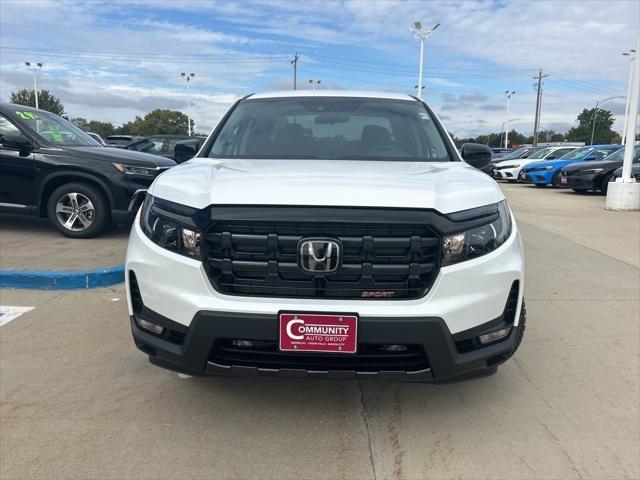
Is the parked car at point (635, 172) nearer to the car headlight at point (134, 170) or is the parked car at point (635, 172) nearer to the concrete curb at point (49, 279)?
the car headlight at point (134, 170)

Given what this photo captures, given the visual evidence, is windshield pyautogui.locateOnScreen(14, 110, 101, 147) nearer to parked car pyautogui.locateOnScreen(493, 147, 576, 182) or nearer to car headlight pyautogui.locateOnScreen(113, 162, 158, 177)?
car headlight pyautogui.locateOnScreen(113, 162, 158, 177)

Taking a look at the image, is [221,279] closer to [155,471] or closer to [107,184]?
[155,471]

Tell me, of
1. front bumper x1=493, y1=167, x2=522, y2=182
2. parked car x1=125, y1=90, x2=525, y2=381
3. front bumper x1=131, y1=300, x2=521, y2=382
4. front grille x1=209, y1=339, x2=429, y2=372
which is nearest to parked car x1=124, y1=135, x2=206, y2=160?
parked car x1=125, y1=90, x2=525, y2=381

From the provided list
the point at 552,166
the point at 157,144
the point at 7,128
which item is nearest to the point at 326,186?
the point at 7,128

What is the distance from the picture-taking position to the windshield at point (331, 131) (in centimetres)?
359

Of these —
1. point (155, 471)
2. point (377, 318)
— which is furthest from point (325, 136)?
point (155, 471)

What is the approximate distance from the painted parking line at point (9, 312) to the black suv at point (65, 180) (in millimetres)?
2326

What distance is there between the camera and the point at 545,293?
5125mm

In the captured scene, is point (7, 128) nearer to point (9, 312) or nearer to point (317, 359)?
point (9, 312)

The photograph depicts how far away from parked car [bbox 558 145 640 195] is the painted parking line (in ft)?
47.8

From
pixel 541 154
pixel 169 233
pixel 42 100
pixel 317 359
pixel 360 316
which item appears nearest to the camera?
pixel 360 316

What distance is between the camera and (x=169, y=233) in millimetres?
2490

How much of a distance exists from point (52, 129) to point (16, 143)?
0.63m

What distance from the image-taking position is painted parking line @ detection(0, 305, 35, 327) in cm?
411
